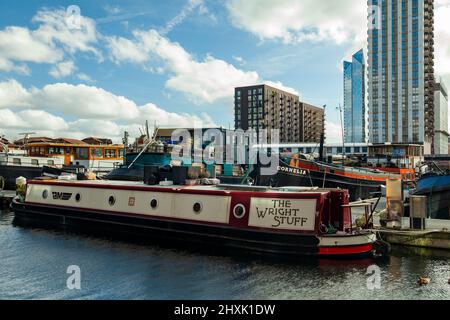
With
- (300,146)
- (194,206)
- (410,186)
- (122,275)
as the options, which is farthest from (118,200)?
(300,146)

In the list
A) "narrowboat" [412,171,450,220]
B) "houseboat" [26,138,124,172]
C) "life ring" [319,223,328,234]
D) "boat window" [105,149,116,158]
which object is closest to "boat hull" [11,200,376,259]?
"life ring" [319,223,328,234]

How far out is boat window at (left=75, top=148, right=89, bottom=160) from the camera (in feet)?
167

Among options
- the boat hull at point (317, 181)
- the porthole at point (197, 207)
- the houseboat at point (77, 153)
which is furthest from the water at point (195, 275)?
the houseboat at point (77, 153)

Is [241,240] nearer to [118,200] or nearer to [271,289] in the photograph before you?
[271,289]

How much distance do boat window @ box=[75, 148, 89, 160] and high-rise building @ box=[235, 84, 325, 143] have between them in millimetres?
106428

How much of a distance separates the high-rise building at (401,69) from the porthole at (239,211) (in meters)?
126

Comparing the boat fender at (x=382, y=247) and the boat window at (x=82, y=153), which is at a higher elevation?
the boat window at (x=82, y=153)

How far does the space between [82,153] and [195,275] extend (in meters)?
39.8

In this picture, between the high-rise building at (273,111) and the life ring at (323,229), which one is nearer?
the life ring at (323,229)

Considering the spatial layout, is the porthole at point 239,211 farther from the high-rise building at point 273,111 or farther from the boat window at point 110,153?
the high-rise building at point 273,111

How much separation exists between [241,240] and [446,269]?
29.0ft

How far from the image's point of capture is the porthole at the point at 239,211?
19.2 m

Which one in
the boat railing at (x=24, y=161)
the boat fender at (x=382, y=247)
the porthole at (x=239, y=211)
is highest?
the boat railing at (x=24, y=161)

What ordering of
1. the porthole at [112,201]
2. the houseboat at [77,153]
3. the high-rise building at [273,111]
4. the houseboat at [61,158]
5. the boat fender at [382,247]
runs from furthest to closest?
the high-rise building at [273,111] → the houseboat at [77,153] → the houseboat at [61,158] → the porthole at [112,201] → the boat fender at [382,247]
